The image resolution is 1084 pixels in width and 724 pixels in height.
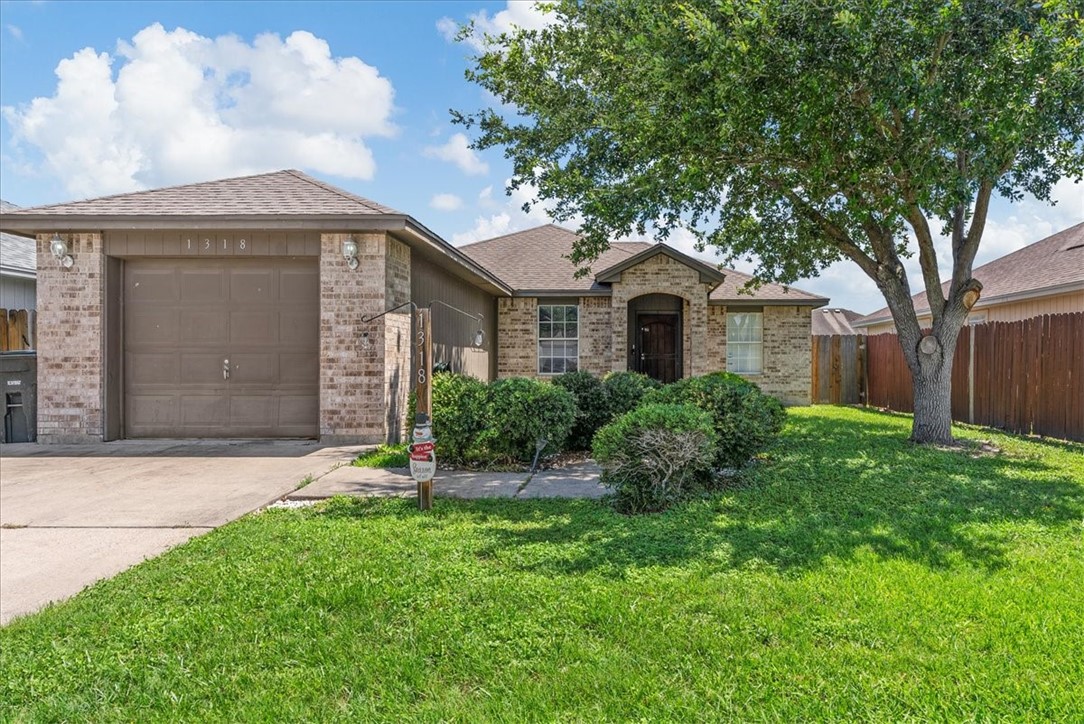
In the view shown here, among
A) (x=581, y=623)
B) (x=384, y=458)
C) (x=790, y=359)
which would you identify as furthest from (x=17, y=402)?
(x=790, y=359)

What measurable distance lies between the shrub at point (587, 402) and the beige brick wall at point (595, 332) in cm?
748

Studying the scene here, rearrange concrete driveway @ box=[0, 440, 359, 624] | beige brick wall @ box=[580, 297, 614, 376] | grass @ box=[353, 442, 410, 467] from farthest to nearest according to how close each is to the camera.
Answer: beige brick wall @ box=[580, 297, 614, 376], grass @ box=[353, 442, 410, 467], concrete driveway @ box=[0, 440, 359, 624]

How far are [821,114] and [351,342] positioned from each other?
6.80 m

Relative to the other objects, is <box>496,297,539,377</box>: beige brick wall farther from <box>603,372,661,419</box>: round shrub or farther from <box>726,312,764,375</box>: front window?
<box>603,372,661,419</box>: round shrub

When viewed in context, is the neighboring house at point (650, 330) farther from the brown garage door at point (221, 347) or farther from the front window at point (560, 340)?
the brown garage door at point (221, 347)

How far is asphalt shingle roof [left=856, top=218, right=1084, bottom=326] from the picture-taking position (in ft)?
40.5

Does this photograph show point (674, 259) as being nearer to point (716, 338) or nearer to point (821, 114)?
point (716, 338)

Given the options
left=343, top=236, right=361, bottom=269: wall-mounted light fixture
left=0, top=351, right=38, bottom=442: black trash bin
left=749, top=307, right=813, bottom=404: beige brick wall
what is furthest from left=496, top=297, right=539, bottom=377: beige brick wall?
Result: left=0, top=351, right=38, bottom=442: black trash bin

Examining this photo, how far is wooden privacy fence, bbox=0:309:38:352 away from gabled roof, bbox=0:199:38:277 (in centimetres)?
114

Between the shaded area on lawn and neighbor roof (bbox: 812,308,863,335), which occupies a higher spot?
neighbor roof (bbox: 812,308,863,335)

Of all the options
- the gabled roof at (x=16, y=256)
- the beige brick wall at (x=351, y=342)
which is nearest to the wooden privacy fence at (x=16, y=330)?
the gabled roof at (x=16, y=256)

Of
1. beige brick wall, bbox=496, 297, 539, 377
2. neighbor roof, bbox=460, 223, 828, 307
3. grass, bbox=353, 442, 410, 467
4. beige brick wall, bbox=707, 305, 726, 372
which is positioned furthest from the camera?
beige brick wall, bbox=707, 305, 726, 372

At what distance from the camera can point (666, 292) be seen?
1527 centimetres

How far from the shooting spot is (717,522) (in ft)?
15.6
